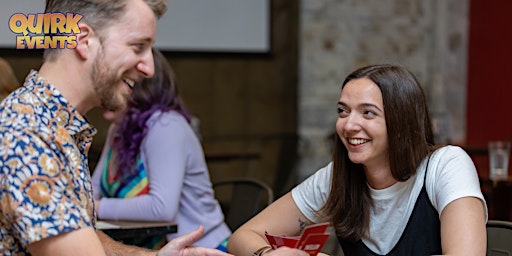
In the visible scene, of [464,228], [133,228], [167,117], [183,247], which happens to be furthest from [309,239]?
[167,117]

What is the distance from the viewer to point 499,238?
93.6 inches

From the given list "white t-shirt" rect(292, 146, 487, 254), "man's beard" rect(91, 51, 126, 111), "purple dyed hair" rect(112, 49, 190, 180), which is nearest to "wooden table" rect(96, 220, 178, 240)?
"purple dyed hair" rect(112, 49, 190, 180)

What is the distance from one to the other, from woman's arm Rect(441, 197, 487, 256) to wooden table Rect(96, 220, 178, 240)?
1047mm

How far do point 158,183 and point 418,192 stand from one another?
1030 mm

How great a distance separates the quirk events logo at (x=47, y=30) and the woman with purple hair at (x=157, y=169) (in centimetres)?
104

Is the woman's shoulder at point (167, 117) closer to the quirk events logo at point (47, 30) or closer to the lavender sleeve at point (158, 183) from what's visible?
the lavender sleeve at point (158, 183)

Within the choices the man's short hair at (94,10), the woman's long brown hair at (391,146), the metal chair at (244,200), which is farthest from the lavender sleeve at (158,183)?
the man's short hair at (94,10)

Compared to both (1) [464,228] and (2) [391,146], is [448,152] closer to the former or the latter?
(2) [391,146]

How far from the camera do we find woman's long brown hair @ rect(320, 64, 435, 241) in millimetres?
2242

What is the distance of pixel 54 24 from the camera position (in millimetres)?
1787

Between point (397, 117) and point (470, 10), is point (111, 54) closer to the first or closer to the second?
point (397, 117)

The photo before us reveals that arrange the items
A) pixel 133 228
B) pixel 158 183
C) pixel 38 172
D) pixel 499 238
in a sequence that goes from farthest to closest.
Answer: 1. pixel 158 183
2. pixel 133 228
3. pixel 499 238
4. pixel 38 172

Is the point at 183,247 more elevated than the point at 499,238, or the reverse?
the point at 183,247

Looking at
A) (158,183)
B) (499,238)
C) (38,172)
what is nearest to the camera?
(38,172)
